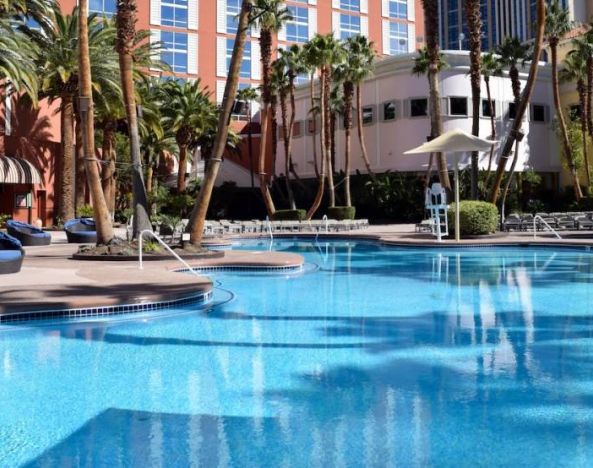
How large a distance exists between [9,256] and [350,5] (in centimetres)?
5113

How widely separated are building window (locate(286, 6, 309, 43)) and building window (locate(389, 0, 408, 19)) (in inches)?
354

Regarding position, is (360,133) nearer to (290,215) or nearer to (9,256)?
(290,215)

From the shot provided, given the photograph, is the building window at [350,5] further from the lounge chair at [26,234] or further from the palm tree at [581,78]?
the lounge chair at [26,234]

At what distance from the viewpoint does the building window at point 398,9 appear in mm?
59219

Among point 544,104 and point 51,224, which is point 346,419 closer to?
point 51,224

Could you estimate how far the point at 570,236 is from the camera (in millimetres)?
23406

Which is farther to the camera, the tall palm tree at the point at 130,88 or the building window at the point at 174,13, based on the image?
the building window at the point at 174,13

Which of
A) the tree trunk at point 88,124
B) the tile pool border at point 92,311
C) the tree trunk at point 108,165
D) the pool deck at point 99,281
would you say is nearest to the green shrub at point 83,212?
the tree trunk at point 108,165

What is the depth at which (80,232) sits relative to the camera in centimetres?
2322

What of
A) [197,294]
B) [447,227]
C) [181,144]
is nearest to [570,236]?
[447,227]

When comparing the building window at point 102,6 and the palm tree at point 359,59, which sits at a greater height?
the building window at point 102,6

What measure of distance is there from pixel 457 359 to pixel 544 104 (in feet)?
129

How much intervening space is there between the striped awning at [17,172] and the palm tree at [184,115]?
10.0m

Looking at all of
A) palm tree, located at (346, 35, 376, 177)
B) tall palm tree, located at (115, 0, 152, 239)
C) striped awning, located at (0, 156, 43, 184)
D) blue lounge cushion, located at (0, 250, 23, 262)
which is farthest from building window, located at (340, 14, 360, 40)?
blue lounge cushion, located at (0, 250, 23, 262)
